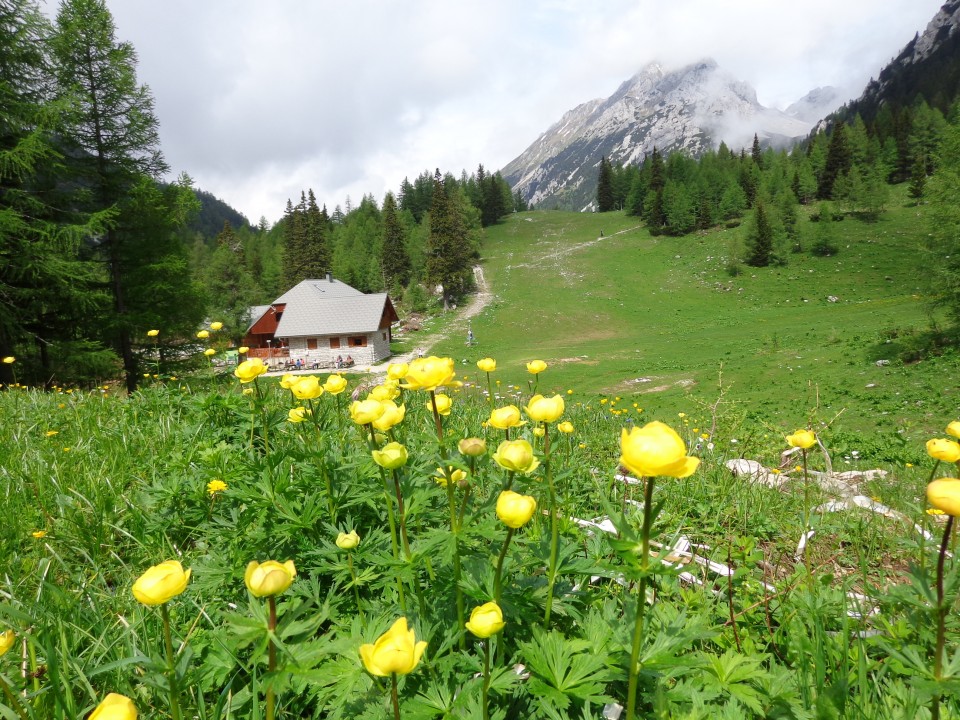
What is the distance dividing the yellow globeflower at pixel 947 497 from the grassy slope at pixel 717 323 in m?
2.23

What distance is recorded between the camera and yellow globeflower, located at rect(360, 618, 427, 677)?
826 mm

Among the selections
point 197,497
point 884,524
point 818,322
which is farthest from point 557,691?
point 818,322

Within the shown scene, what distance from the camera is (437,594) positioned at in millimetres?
1405

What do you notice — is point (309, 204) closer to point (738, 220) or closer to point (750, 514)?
point (738, 220)

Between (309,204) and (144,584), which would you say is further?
(309,204)

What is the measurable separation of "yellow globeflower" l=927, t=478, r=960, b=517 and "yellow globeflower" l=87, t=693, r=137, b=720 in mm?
1525

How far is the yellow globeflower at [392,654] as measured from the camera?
2.71ft

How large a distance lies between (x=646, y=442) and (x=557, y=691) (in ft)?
2.07

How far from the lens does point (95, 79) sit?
40.6ft

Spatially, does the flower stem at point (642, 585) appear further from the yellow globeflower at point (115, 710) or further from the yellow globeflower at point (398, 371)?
the yellow globeflower at point (398, 371)

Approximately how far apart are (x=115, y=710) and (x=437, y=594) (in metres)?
0.85

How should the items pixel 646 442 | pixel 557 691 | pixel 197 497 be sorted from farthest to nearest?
pixel 197 497 → pixel 557 691 → pixel 646 442

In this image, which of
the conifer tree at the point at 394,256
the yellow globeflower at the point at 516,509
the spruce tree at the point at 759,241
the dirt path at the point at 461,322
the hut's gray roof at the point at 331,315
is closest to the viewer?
the yellow globeflower at the point at 516,509

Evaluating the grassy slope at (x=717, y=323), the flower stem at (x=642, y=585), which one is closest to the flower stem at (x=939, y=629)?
the flower stem at (x=642, y=585)
